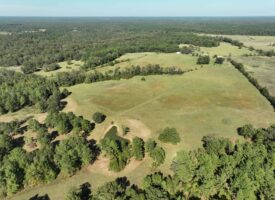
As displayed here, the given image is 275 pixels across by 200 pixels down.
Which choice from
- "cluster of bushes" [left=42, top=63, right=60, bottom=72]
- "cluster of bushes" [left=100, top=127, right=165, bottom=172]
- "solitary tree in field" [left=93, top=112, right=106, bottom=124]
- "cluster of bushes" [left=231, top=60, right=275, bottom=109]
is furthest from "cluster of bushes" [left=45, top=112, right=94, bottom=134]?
"cluster of bushes" [left=42, top=63, right=60, bottom=72]

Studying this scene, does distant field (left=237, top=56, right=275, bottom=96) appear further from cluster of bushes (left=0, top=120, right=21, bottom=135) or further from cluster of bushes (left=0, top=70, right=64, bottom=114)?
cluster of bushes (left=0, top=120, right=21, bottom=135)

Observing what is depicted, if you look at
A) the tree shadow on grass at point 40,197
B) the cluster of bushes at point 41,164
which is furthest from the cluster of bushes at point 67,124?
the tree shadow on grass at point 40,197

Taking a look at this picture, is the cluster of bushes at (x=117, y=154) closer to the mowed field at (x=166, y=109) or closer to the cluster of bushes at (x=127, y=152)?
the cluster of bushes at (x=127, y=152)

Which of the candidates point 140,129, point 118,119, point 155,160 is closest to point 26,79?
point 118,119

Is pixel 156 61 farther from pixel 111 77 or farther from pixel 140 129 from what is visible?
pixel 140 129

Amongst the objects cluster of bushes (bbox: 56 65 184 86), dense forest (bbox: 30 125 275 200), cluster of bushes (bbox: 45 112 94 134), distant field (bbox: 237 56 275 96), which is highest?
dense forest (bbox: 30 125 275 200)

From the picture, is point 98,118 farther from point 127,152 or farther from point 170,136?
point 170,136

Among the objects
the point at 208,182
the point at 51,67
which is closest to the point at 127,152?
the point at 208,182
